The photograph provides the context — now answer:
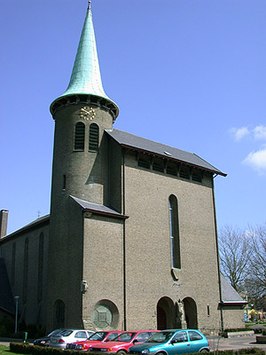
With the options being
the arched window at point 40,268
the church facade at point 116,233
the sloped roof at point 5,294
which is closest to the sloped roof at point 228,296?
the church facade at point 116,233

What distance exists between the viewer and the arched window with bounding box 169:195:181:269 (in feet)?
105

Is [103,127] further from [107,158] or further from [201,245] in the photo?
[201,245]

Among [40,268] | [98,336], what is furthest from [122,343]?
[40,268]

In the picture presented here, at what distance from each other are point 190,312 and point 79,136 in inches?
628

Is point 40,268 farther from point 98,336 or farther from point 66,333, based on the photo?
point 98,336

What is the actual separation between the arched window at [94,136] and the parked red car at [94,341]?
14.6 meters

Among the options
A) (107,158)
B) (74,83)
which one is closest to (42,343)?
(107,158)

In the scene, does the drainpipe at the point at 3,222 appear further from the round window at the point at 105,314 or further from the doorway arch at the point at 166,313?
the round window at the point at 105,314

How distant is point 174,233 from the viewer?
107ft

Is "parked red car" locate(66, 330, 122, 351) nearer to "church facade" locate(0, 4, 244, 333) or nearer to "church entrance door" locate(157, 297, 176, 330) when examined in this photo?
"church facade" locate(0, 4, 244, 333)

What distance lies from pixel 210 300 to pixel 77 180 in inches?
561

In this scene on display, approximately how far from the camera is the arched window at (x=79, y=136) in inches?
1214

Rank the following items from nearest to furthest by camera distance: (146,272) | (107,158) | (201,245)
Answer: (146,272)
(107,158)
(201,245)

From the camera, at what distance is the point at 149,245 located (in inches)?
1179
